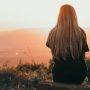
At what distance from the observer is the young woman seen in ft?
23.1

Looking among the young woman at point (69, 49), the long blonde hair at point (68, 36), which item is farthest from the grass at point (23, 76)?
the long blonde hair at point (68, 36)

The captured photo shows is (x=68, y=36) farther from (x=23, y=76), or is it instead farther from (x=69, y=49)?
(x=23, y=76)

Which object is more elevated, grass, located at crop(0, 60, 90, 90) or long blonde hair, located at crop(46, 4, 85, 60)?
long blonde hair, located at crop(46, 4, 85, 60)

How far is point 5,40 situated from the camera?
15.9 metres

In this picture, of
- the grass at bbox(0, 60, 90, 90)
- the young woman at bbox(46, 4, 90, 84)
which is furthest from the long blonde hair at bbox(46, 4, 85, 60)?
the grass at bbox(0, 60, 90, 90)

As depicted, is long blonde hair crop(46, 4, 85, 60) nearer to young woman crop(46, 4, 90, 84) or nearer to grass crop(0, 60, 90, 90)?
young woman crop(46, 4, 90, 84)

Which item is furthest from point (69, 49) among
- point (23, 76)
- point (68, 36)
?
point (23, 76)

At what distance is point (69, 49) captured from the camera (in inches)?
277

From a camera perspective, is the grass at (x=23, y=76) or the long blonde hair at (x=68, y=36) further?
the grass at (x=23, y=76)

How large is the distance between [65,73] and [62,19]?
772 mm

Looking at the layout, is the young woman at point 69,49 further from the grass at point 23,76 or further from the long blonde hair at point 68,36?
the grass at point 23,76

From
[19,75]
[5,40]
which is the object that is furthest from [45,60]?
[5,40]

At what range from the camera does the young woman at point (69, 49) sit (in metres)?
7.05

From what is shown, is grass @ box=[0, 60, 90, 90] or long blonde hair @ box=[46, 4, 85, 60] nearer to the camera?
long blonde hair @ box=[46, 4, 85, 60]
